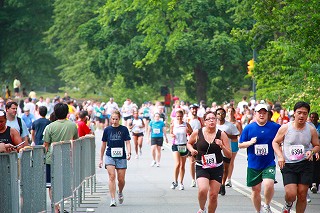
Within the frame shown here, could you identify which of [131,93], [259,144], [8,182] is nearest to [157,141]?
[259,144]

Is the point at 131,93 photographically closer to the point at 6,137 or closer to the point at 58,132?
the point at 58,132

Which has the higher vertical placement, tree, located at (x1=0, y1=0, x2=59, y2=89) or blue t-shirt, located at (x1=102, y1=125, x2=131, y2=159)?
tree, located at (x1=0, y1=0, x2=59, y2=89)

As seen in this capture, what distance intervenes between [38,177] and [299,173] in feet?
12.1

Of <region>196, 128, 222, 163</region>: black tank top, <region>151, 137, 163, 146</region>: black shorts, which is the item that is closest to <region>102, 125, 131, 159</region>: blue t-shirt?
<region>196, 128, 222, 163</region>: black tank top

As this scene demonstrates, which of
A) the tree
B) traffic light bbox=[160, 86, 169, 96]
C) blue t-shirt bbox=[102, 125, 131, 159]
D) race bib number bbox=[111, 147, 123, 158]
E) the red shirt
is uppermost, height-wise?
the tree

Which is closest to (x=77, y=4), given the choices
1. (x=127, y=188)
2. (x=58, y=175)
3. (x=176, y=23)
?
(x=176, y=23)

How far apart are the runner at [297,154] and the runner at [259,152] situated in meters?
1.09

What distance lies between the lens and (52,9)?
84125 mm

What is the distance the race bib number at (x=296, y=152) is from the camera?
573 inches

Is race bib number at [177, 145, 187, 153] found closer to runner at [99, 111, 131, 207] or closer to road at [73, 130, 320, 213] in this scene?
road at [73, 130, 320, 213]

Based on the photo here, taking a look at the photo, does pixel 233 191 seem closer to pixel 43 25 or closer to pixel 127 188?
pixel 127 188

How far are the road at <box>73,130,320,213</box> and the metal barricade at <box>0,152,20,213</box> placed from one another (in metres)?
6.52

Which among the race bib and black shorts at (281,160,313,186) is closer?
black shorts at (281,160,313,186)

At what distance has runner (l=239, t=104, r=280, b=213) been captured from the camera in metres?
15.7
